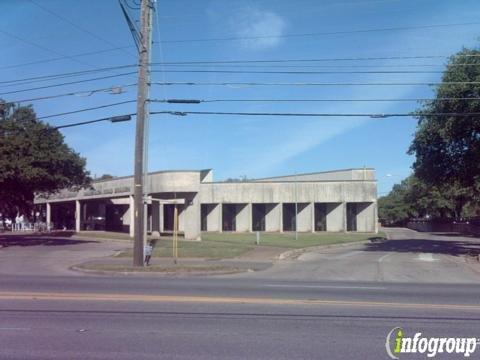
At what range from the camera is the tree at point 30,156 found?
107 ft

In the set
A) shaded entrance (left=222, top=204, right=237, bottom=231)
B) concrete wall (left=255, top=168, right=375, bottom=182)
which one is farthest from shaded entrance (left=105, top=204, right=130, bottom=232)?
concrete wall (left=255, top=168, right=375, bottom=182)

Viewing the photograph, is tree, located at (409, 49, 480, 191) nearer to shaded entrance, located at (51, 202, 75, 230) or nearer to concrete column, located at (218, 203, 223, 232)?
concrete column, located at (218, 203, 223, 232)

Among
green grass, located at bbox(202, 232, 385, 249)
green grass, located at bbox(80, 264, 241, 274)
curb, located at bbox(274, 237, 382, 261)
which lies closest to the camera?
green grass, located at bbox(80, 264, 241, 274)

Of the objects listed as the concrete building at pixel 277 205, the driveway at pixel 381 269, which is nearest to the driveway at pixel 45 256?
the driveway at pixel 381 269

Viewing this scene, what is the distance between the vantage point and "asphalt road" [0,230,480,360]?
767 centimetres

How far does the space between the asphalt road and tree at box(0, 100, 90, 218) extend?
55.1ft

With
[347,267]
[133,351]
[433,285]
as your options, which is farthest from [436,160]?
[133,351]

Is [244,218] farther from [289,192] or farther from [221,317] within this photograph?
[221,317]

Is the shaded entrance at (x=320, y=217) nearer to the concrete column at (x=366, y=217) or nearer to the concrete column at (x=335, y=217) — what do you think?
the concrete column at (x=335, y=217)

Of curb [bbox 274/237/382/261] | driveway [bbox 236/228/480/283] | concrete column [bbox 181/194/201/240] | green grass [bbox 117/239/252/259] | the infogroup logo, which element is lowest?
driveway [bbox 236/228/480/283]

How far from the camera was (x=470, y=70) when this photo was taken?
26891mm

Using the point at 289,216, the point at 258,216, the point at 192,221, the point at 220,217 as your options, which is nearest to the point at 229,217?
the point at 220,217

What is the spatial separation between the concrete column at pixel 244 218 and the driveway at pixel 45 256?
25526mm

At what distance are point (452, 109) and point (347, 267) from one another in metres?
9.92
